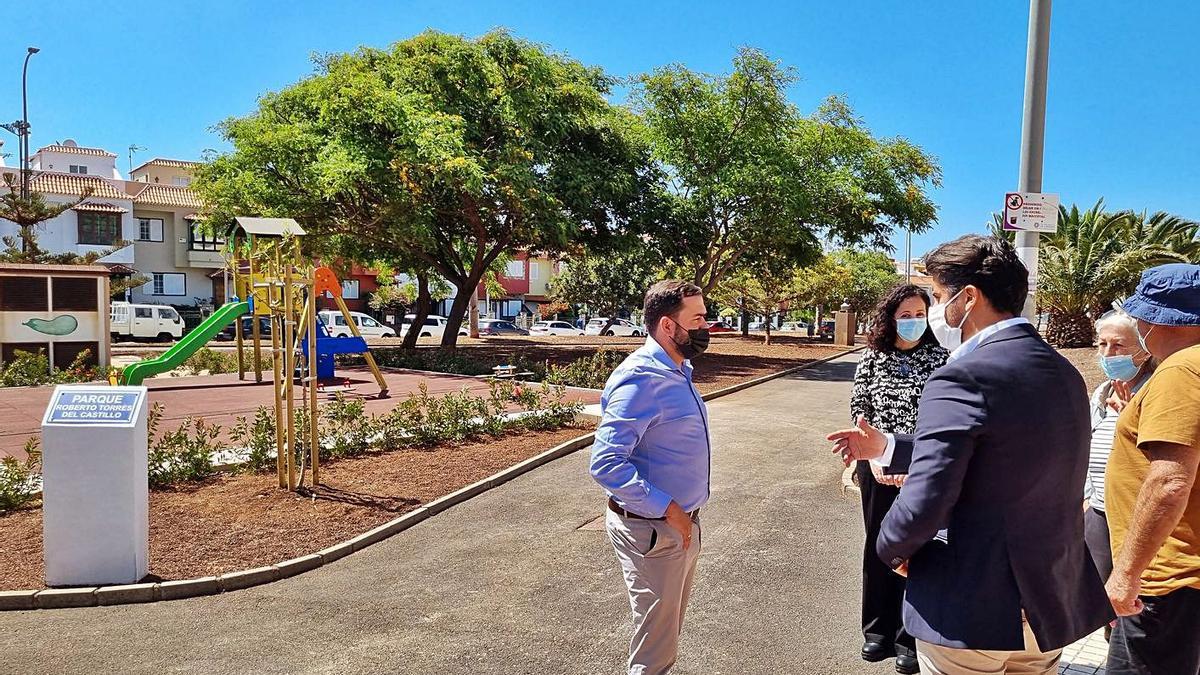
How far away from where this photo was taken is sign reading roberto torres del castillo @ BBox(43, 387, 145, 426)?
5.41 metres

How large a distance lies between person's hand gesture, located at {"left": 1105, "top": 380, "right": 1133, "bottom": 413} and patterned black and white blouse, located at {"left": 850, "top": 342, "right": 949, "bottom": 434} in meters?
0.86

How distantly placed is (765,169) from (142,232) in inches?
1584

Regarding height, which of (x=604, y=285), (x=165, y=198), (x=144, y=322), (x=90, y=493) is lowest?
(x=90, y=493)

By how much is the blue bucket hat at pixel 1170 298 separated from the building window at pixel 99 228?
51.7 m

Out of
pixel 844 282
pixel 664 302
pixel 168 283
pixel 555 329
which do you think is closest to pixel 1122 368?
pixel 664 302

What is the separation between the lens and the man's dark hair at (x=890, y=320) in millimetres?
4574

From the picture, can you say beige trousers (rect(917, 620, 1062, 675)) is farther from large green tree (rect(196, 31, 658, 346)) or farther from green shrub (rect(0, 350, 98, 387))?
green shrub (rect(0, 350, 98, 387))

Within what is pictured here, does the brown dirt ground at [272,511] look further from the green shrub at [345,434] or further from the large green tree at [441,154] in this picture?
the large green tree at [441,154]

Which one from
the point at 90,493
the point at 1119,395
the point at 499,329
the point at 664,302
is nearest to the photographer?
the point at 664,302

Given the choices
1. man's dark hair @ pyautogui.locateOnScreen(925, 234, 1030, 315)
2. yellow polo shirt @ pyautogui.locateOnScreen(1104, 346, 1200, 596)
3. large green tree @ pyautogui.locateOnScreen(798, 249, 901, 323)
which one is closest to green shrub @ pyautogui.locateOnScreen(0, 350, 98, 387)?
man's dark hair @ pyautogui.locateOnScreen(925, 234, 1030, 315)

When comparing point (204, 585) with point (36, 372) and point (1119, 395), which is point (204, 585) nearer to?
point (1119, 395)

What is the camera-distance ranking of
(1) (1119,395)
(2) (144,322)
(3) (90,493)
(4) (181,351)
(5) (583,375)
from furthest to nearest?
(2) (144,322), (5) (583,375), (4) (181,351), (3) (90,493), (1) (1119,395)

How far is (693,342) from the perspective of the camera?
3498 millimetres

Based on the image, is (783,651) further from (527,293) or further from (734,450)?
(527,293)
